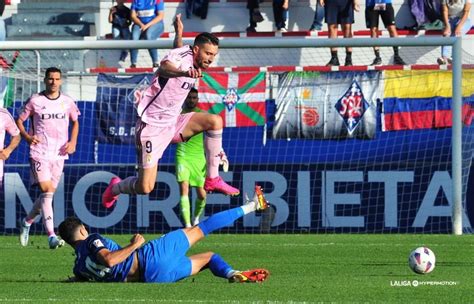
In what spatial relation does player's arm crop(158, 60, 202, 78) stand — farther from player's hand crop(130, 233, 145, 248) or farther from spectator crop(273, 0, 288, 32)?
spectator crop(273, 0, 288, 32)

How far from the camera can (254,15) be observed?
2467cm

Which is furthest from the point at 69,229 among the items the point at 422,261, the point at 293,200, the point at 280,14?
the point at 280,14

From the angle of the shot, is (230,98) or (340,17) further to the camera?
(340,17)

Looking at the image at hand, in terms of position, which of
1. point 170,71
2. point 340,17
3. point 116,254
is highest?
point 340,17

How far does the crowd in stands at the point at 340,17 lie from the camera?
23.1 m

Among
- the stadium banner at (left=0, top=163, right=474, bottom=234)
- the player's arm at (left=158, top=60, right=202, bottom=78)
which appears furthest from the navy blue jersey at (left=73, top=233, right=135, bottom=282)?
the stadium banner at (left=0, top=163, right=474, bottom=234)

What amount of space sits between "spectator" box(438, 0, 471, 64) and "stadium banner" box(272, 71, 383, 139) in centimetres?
416

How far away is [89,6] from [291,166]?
8616 mm

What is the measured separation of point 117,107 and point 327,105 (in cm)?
317

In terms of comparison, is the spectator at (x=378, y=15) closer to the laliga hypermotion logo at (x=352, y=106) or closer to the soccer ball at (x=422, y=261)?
the laliga hypermotion logo at (x=352, y=106)

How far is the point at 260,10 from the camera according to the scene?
25.3 metres

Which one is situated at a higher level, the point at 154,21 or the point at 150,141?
the point at 154,21

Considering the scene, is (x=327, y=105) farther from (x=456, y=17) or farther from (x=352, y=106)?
(x=456, y=17)

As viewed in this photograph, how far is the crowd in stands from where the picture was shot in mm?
23109
